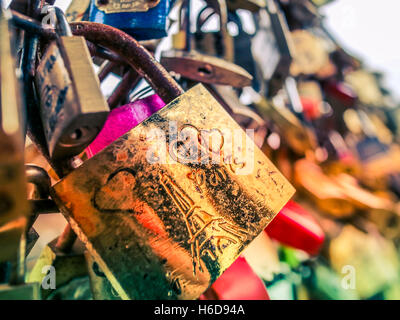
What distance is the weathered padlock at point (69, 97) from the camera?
0.91 feet

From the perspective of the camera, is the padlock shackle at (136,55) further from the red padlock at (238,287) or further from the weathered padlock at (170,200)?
the red padlock at (238,287)

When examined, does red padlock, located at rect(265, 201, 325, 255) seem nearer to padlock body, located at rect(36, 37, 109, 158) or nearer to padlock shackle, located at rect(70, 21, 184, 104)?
padlock shackle, located at rect(70, 21, 184, 104)

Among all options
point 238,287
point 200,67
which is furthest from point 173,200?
point 200,67

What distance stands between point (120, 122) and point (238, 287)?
1.37 ft

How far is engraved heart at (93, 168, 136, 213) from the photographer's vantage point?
0.34 m

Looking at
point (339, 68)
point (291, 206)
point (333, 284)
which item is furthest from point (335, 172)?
point (339, 68)

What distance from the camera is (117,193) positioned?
35 cm

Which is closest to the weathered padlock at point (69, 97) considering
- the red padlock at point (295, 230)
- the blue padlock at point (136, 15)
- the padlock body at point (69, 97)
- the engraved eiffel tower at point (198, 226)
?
the padlock body at point (69, 97)

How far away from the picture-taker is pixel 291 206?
81 centimetres

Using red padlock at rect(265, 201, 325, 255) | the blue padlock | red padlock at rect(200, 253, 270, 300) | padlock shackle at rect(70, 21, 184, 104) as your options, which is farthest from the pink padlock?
red padlock at rect(265, 201, 325, 255)

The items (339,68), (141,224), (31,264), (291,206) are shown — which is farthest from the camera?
(339,68)

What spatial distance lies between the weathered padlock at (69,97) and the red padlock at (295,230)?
585mm
